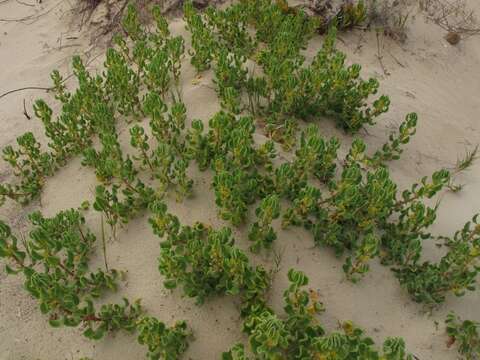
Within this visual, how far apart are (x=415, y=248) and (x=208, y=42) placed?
3.25 meters

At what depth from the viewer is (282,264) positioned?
3238 millimetres

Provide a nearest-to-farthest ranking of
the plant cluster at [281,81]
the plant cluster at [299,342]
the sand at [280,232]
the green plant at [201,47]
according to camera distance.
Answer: the plant cluster at [299,342]
the sand at [280,232]
the plant cluster at [281,81]
the green plant at [201,47]

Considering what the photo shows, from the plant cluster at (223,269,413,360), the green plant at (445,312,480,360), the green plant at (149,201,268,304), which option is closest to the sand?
the green plant at (445,312,480,360)

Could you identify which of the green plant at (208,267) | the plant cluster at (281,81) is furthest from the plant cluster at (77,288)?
the plant cluster at (281,81)

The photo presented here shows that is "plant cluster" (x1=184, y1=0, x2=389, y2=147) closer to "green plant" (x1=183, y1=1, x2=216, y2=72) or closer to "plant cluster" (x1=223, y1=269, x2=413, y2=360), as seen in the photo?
"green plant" (x1=183, y1=1, x2=216, y2=72)

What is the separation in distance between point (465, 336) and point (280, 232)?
5.00 feet

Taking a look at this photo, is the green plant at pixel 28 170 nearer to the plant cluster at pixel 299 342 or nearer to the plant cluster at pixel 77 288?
the plant cluster at pixel 77 288

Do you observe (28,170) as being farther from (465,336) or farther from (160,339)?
(465,336)

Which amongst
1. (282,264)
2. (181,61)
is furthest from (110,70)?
(282,264)

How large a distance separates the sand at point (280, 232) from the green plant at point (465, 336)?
0.10 metres

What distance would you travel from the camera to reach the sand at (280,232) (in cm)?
293

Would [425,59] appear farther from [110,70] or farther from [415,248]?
[110,70]

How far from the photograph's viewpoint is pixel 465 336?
9.21 feet

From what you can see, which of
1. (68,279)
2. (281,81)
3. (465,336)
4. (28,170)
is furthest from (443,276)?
(28,170)
